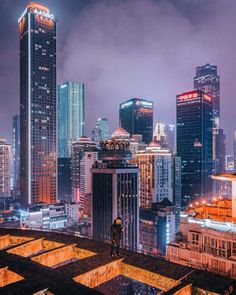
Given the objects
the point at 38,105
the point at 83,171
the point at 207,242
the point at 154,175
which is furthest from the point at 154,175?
the point at 207,242

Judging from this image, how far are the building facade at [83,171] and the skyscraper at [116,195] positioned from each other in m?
44.5

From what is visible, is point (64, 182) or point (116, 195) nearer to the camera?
point (116, 195)

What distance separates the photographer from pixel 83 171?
158m

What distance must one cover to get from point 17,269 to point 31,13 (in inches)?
6978

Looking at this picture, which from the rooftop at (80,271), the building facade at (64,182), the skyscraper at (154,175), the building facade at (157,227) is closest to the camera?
the rooftop at (80,271)

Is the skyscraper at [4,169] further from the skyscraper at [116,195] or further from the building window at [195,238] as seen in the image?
the building window at [195,238]

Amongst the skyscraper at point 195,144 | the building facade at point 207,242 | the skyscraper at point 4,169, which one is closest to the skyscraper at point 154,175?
the skyscraper at point 195,144

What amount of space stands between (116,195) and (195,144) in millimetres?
110131

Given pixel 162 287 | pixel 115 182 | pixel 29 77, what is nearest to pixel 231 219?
pixel 162 287

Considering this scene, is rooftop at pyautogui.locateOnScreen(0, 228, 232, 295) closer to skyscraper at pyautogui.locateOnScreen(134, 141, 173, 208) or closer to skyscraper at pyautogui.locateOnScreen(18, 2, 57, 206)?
skyscraper at pyautogui.locateOnScreen(134, 141, 173, 208)

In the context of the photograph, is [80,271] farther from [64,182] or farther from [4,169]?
[64,182]

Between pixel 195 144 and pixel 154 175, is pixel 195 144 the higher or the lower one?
the higher one

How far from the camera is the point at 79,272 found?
27.1 ft

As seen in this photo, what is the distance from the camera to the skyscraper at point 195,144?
7254 inches
